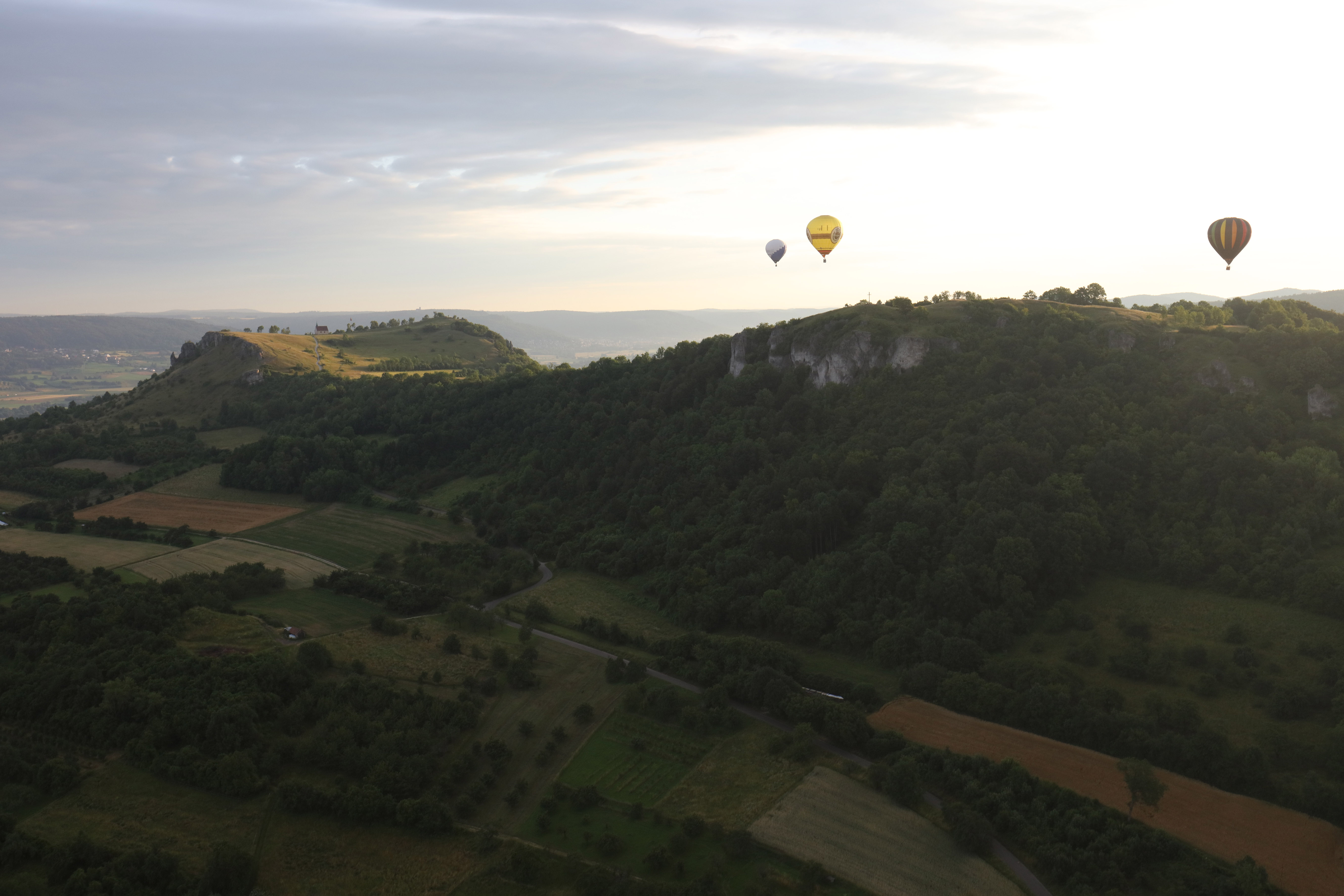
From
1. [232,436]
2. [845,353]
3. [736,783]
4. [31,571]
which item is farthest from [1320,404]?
[232,436]

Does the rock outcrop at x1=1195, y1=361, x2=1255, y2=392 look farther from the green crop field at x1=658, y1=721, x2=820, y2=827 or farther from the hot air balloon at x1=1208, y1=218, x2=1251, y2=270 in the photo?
the green crop field at x1=658, y1=721, x2=820, y2=827

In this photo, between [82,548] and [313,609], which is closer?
[313,609]

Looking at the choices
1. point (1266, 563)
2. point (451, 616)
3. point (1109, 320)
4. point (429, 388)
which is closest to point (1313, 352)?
point (1109, 320)

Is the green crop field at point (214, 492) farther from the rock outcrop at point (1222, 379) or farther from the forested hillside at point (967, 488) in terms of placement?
the rock outcrop at point (1222, 379)

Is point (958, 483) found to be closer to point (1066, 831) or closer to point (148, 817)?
point (1066, 831)

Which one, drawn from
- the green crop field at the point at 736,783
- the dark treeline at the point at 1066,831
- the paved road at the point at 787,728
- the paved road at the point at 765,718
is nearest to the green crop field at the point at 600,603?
the paved road at the point at 765,718

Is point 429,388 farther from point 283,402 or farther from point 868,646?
point 868,646

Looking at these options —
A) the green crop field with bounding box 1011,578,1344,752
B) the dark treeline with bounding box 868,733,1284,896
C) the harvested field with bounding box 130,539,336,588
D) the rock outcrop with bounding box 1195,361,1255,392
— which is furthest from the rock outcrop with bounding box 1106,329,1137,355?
the harvested field with bounding box 130,539,336,588
